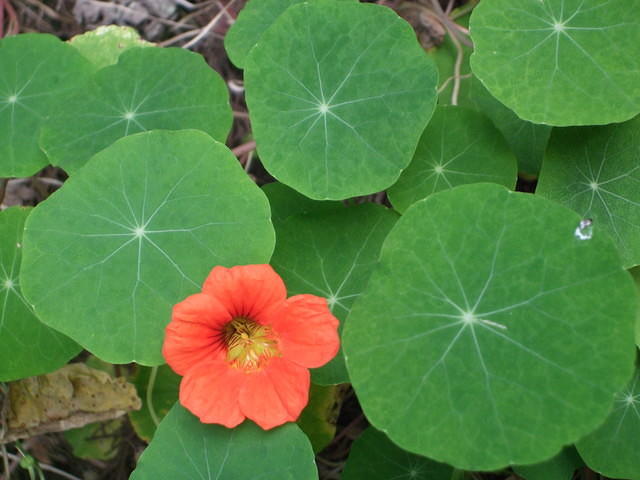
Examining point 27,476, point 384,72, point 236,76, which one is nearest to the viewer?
point 384,72

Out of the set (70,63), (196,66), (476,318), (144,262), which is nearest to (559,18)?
(476,318)

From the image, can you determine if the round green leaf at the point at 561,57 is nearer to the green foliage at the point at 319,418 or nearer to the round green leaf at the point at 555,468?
the round green leaf at the point at 555,468

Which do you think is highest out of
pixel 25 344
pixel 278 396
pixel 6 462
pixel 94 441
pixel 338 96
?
pixel 338 96

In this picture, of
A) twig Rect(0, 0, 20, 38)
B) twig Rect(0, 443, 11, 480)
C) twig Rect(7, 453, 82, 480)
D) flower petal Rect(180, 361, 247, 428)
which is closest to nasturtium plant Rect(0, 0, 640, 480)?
flower petal Rect(180, 361, 247, 428)

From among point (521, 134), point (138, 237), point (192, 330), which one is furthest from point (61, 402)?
point (521, 134)

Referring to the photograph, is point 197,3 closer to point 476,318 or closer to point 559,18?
point 559,18

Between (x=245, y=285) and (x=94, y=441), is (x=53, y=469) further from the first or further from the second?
(x=245, y=285)
